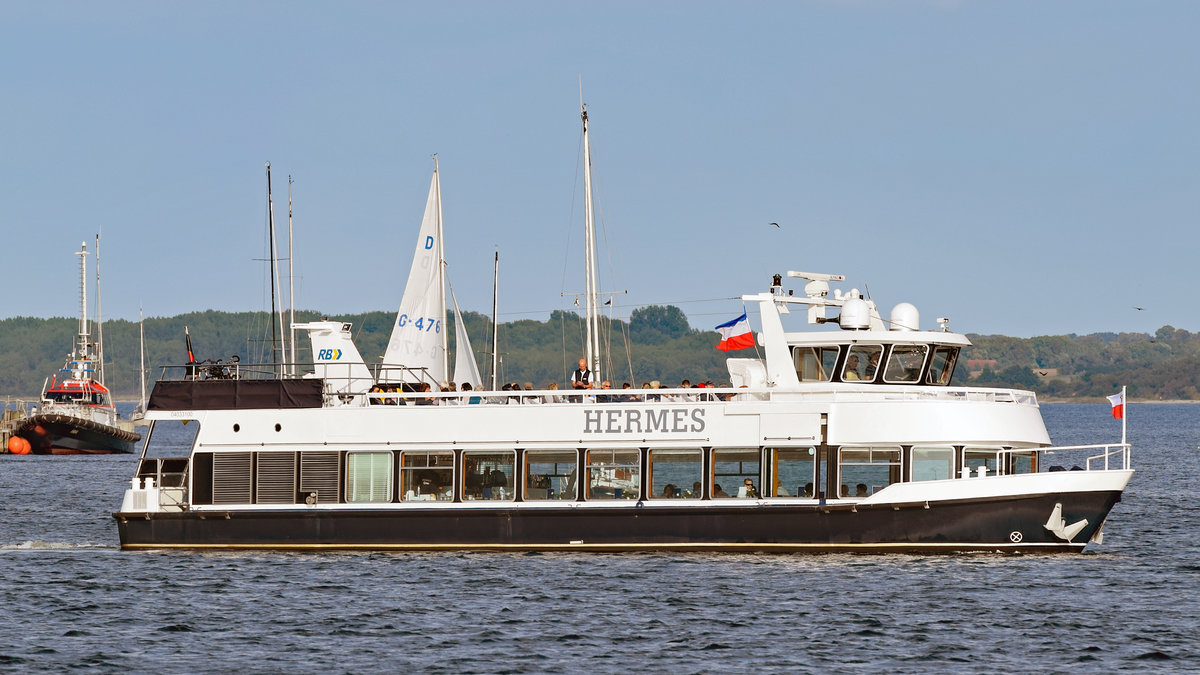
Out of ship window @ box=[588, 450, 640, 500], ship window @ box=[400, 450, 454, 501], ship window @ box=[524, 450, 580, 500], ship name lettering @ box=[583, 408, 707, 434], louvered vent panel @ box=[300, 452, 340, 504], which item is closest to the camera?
ship name lettering @ box=[583, 408, 707, 434]

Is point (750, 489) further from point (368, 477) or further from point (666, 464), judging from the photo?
point (368, 477)

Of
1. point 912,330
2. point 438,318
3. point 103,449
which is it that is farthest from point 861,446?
point 103,449

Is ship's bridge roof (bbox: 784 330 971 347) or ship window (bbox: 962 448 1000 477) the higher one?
ship's bridge roof (bbox: 784 330 971 347)

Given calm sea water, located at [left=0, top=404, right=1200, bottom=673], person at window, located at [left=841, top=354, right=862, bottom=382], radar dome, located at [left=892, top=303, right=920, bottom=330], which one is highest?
radar dome, located at [left=892, top=303, right=920, bottom=330]

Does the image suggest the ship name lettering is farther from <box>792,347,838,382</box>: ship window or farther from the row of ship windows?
<box>792,347,838,382</box>: ship window

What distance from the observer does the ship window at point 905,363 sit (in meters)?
31.7

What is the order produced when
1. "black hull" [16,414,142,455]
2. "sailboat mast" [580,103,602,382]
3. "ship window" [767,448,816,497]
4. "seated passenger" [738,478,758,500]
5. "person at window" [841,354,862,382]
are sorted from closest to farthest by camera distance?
"ship window" [767,448,816,497] → "seated passenger" [738,478,758,500] → "person at window" [841,354,862,382] → "sailboat mast" [580,103,602,382] → "black hull" [16,414,142,455]

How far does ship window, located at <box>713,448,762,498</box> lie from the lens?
30.0 meters

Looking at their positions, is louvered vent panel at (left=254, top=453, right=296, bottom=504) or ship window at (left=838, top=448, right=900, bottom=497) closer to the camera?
ship window at (left=838, top=448, right=900, bottom=497)

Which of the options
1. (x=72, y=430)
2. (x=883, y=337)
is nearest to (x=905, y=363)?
(x=883, y=337)

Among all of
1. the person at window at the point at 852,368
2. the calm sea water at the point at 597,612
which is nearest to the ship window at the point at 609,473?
the calm sea water at the point at 597,612

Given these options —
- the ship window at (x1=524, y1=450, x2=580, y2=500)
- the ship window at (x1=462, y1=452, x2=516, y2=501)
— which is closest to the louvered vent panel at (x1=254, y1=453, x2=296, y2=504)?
the ship window at (x1=462, y1=452, x2=516, y2=501)

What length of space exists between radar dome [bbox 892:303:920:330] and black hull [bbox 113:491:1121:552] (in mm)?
4678

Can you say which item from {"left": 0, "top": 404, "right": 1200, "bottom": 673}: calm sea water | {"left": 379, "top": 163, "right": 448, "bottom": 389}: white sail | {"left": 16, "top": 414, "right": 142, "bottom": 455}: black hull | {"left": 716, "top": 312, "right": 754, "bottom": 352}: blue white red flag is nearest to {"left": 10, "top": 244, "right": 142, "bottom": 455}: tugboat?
{"left": 16, "top": 414, "right": 142, "bottom": 455}: black hull
